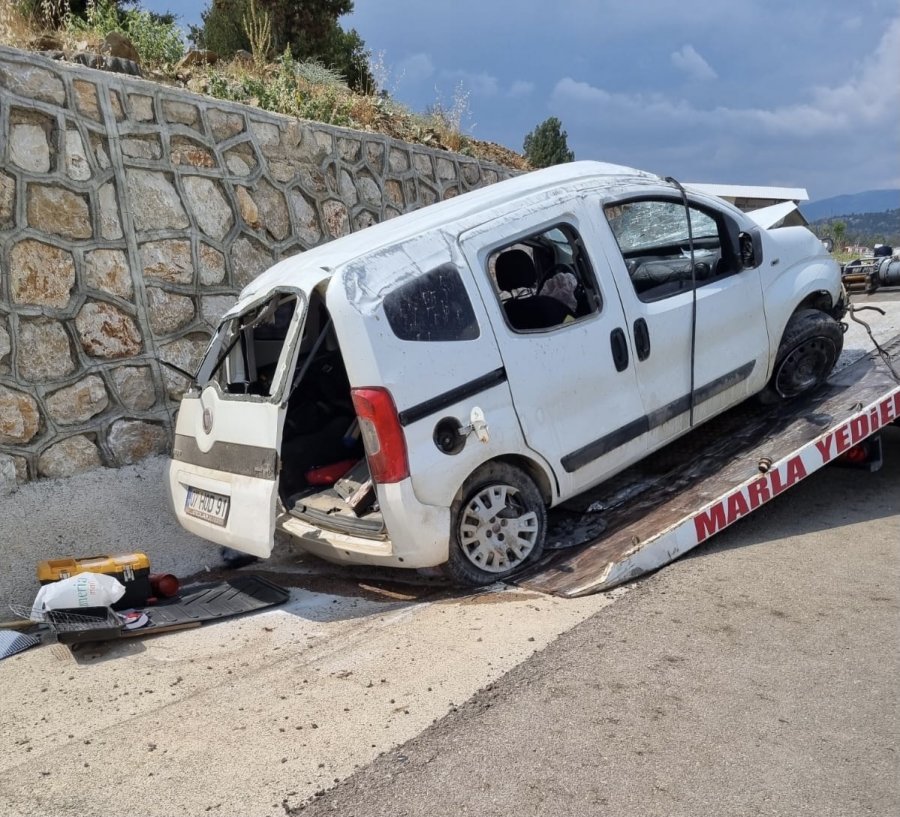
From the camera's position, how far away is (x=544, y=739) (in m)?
3.24

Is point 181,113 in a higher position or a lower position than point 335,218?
higher

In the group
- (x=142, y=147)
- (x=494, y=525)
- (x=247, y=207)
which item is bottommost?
(x=494, y=525)

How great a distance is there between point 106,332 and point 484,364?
351cm

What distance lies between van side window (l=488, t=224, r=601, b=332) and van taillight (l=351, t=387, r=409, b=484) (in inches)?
37.2

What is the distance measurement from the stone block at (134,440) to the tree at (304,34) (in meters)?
8.61

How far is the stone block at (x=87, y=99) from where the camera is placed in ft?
22.3

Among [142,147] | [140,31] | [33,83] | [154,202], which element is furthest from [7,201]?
[140,31]

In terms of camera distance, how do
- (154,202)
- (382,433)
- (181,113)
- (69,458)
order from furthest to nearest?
(181,113) < (154,202) < (69,458) < (382,433)

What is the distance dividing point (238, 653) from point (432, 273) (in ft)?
7.14

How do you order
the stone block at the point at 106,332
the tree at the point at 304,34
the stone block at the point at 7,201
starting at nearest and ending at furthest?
1. the stone block at the point at 7,201
2. the stone block at the point at 106,332
3. the tree at the point at 304,34

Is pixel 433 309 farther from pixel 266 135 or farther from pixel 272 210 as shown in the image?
pixel 266 135

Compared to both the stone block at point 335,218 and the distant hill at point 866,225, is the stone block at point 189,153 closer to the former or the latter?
the stone block at point 335,218

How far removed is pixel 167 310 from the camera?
7.21 m

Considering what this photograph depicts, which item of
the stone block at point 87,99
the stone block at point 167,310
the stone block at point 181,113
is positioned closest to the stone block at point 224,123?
the stone block at point 181,113
